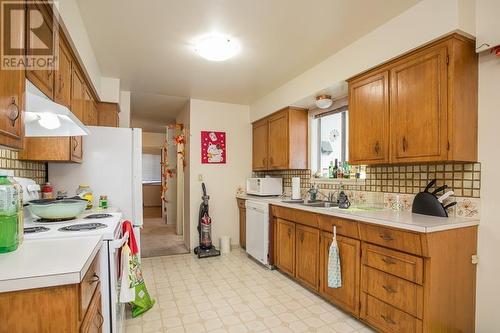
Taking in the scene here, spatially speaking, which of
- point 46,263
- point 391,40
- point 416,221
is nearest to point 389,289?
point 416,221

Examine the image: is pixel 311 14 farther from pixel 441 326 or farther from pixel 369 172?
pixel 441 326

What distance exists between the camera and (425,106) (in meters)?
1.96

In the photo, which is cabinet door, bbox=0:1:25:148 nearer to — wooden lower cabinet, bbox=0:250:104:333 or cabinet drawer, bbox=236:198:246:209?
wooden lower cabinet, bbox=0:250:104:333

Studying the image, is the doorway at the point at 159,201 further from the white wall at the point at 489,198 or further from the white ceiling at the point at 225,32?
the white wall at the point at 489,198

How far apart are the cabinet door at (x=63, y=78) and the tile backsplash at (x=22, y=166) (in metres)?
0.49

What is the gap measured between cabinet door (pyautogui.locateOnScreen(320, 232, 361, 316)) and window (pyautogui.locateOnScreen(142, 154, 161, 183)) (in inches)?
327

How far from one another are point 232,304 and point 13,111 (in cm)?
225

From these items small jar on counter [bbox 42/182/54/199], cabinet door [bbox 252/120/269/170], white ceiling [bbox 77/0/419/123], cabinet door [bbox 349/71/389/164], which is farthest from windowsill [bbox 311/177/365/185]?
small jar on counter [bbox 42/182/54/199]

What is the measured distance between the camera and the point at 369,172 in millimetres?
2762

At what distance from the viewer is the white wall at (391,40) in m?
1.79

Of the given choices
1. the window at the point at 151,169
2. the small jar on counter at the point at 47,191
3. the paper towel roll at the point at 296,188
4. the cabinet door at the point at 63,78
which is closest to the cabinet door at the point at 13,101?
the cabinet door at the point at 63,78

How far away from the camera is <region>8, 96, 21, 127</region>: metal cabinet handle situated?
3.44ft

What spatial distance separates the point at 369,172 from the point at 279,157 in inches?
56.1

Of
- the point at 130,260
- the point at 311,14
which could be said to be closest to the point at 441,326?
the point at 130,260
